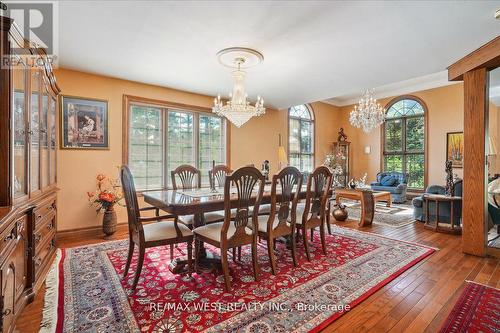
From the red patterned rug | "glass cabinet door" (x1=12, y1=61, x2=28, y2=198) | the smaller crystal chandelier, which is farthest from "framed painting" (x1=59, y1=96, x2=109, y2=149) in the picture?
the smaller crystal chandelier

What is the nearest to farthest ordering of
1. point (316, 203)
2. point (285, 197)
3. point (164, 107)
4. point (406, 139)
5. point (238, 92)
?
point (285, 197)
point (316, 203)
point (238, 92)
point (164, 107)
point (406, 139)

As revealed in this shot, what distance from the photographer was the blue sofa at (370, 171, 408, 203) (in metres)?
6.79

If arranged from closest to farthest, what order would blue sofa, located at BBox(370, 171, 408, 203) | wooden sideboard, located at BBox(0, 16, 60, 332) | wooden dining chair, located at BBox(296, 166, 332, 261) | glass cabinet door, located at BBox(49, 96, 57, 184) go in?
wooden sideboard, located at BBox(0, 16, 60, 332) < wooden dining chair, located at BBox(296, 166, 332, 261) < glass cabinet door, located at BBox(49, 96, 57, 184) < blue sofa, located at BBox(370, 171, 408, 203)

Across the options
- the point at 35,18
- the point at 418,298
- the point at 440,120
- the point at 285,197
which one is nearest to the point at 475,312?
the point at 418,298

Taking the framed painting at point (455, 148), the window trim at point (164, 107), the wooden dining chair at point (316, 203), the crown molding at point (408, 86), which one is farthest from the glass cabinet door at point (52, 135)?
the framed painting at point (455, 148)

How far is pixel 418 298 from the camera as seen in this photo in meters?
2.09

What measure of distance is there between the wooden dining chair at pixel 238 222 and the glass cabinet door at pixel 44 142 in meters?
1.68

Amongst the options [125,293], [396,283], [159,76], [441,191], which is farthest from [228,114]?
[441,191]

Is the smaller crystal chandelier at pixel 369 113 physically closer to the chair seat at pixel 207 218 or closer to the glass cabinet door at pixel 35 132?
the chair seat at pixel 207 218

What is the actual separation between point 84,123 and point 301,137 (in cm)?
585

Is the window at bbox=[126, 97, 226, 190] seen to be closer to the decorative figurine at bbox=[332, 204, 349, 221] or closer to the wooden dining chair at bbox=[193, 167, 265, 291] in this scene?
the wooden dining chair at bbox=[193, 167, 265, 291]

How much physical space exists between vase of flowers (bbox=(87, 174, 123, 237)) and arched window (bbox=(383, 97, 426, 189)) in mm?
7717

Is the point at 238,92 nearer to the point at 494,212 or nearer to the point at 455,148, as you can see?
the point at 494,212

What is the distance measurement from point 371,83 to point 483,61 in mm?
1552
